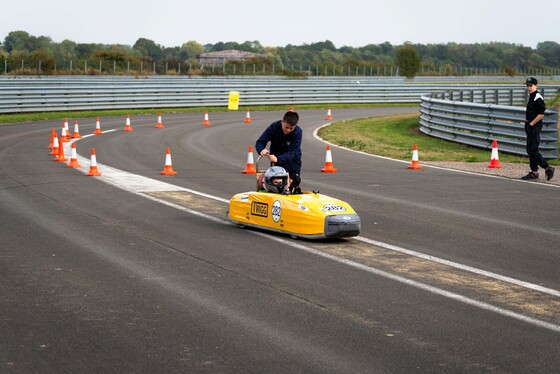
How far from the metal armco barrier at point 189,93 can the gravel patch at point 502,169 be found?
63.5 feet

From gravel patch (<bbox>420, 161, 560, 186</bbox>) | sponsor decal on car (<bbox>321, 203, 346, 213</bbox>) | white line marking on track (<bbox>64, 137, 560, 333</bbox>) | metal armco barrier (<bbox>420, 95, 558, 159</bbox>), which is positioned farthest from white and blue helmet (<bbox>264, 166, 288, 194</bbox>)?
metal armco barrier (<bbox>420, 95, 558, 159</bbox>)

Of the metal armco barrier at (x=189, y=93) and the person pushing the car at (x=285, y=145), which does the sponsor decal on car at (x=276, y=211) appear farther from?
the metal armco barrier at (x=189, y=93)

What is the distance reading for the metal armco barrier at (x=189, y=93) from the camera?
144 feet

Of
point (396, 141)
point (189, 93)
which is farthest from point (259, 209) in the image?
point (189, 93)

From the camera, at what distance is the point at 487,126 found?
87.3 feet

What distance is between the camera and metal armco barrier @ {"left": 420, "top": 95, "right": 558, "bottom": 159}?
23922mm

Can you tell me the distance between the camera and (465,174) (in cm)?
2089

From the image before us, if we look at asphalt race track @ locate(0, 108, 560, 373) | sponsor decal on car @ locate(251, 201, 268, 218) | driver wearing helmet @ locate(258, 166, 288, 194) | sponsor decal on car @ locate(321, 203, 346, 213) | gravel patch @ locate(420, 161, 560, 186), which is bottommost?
gravel patch @ locate(420, 161, 560, 186)

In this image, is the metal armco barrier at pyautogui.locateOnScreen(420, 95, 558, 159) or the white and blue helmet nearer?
the white and blue helmet

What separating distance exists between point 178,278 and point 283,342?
2.58 meters

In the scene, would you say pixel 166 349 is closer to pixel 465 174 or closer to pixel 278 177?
pixel 278 177

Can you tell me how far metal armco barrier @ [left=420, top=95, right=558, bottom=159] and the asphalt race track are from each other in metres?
5.78

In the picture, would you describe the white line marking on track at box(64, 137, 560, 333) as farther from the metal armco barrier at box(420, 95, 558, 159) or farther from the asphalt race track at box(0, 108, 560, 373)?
the metal armco barrier at box(420, 95, 558, 159)

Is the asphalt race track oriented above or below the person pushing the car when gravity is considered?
below
